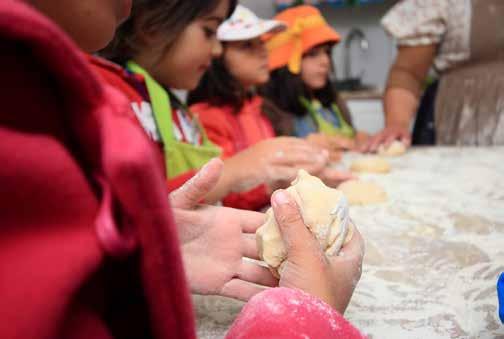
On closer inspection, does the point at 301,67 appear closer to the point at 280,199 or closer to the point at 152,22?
the point at 152,22

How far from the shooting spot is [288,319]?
1.14ft

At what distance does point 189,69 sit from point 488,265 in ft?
2.51

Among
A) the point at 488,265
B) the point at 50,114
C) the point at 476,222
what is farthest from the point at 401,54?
the point at 50,114

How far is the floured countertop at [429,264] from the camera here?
0.48 metres

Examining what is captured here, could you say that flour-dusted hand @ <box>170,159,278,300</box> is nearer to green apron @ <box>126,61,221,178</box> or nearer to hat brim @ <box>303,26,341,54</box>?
green apron @ <box>126,61,221,178</box>

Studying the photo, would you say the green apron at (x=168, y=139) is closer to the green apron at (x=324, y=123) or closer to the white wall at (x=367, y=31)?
the green apron at (x=324, y=123)

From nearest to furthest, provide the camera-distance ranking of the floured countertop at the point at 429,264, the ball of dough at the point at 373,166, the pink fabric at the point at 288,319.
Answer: the pink fabric at the point at 288,319
the floured countertop at the point at 429,264
the ball of dough at the point at 373,166

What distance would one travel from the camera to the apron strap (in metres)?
0.95

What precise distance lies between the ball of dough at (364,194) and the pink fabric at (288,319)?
1.78 feet

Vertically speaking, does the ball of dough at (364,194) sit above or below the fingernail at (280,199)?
below

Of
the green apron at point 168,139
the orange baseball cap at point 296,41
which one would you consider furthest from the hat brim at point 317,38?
the green apron at point 168,139

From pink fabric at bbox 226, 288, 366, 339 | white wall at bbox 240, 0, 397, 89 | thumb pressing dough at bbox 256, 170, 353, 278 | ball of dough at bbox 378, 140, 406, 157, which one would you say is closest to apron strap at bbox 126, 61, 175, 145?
thumb pressing dough at bbox 256, 170, 353, 278

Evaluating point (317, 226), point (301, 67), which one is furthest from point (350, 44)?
point (317, 226)

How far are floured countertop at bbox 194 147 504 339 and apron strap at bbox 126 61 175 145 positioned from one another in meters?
0.42
